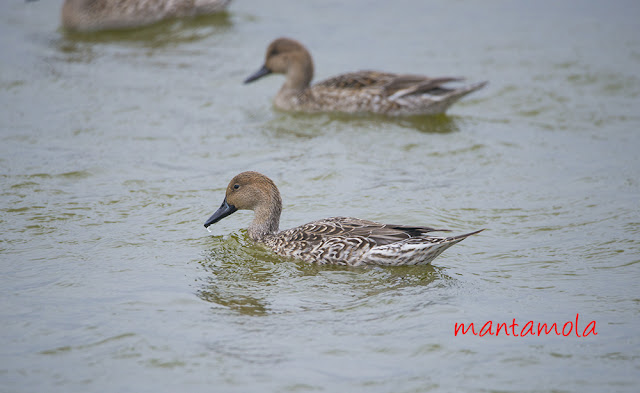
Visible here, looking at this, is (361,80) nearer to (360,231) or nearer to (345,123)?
(345,123)

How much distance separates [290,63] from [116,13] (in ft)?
15.2

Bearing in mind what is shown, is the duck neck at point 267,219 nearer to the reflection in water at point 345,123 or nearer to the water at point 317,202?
the water at point 317,202

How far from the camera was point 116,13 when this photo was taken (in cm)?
1420

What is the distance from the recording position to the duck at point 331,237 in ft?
20.6

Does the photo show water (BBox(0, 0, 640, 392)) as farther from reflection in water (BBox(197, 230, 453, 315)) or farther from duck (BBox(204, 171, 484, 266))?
duck (BBox(204, 171, 484, 266))

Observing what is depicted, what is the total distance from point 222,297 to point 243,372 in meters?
1.13

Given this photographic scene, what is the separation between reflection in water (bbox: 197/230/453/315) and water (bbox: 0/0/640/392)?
0.08ft

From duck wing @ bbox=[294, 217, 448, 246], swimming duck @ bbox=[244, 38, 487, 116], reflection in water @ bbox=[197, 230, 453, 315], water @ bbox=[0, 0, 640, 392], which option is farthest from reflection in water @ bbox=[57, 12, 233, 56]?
duck wing @ bbox=[294, 217, 448, 246]

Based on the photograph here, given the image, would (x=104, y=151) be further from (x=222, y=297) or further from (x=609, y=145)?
(x=609, y=145)

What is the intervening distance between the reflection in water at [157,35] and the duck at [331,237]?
7177 millimetres

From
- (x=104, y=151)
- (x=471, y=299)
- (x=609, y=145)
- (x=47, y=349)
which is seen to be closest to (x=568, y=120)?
(x=609, y=145)

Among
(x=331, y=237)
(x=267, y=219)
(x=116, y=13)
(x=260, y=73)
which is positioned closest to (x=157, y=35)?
(x=116, y=13)

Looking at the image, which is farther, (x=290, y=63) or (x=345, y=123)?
(x=290, y=63)

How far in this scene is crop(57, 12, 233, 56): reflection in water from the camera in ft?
44.7
